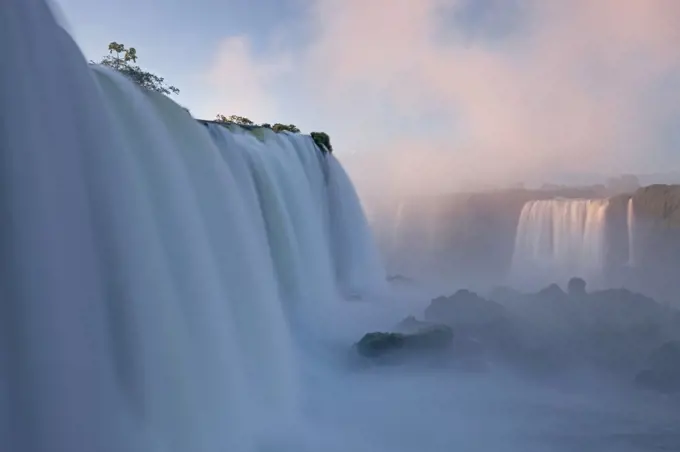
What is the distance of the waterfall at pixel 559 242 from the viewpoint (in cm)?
1664

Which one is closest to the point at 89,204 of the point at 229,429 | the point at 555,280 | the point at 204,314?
the point at 204,314

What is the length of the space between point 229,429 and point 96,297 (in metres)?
2.06

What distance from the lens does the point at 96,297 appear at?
2.99 meters

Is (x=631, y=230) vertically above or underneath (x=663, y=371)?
above

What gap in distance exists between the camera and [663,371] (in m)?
6.86

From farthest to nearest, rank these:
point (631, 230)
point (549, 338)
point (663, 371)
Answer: point (631, 230)
point (549, 338)
point (663, 371)

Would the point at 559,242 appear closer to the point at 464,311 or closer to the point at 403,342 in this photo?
the point at 464,311

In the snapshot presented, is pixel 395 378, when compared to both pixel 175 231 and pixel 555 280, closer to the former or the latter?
pixel 175 231

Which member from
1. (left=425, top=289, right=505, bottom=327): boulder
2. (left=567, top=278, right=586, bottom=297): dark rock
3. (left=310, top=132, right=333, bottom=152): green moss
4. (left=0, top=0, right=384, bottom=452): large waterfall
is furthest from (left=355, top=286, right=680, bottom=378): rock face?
(left=310, top=132, right=333, bottom=152): green moss

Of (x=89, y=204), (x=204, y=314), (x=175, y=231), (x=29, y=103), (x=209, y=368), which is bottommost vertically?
(x=209, y=368)

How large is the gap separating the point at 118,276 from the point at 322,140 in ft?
35.7

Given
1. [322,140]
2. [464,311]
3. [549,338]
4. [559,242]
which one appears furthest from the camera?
[559,242]

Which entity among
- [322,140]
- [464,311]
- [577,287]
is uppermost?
[322,140]

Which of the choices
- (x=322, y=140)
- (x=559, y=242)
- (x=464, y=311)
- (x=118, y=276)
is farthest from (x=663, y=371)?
(x=559, y=242)
